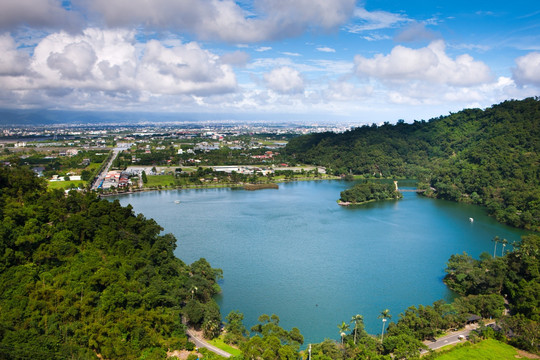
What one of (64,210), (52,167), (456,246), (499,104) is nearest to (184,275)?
(64,210)

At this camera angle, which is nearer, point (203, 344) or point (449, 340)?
point (203, 344)

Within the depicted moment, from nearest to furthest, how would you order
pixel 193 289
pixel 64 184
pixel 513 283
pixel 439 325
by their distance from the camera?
pixel 439 325, pixel 193 289, pixel 513 283, pixel 64 184

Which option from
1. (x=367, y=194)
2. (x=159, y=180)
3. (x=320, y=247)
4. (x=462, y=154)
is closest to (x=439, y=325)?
(x=320, y=247)

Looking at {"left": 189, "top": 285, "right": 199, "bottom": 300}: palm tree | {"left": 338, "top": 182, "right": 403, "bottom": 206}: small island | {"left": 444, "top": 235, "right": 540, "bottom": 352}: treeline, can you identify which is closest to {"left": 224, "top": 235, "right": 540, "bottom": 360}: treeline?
{"left": 444, "top": 235, "right": 540, "bottom": 352}: treeline

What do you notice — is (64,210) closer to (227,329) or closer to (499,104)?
(227,329)

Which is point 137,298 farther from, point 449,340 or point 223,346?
point 449,340

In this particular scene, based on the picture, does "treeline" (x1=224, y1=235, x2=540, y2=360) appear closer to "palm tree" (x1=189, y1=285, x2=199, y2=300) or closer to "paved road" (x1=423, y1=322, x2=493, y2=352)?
"paved road" (x1=423, y1=322, x2=493, y2=352)
